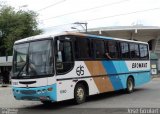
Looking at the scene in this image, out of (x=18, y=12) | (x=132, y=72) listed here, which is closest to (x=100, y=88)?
(x=132, y=72)

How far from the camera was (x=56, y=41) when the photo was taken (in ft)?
47.0

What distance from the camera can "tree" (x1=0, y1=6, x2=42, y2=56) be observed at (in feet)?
150

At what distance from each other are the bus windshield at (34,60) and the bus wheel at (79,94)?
1.89 m

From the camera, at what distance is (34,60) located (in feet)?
47.0

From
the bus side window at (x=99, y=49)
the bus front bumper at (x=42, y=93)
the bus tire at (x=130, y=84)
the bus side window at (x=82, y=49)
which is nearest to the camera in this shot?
the bus front bumper at (x=42, y=93)

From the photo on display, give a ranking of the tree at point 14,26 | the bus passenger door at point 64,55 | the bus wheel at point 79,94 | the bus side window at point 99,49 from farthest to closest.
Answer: the tree at point 14,26, the bus side window at point 99,49, the bus wheel at point 79,94, the bus passenger door at point 64,55

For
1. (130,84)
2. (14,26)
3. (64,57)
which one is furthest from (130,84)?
(14,26)

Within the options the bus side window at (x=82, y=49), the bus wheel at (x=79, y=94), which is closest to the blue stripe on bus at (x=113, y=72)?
the bus side window at (x=82, y=49)

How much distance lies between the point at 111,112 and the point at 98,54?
4.98 meters

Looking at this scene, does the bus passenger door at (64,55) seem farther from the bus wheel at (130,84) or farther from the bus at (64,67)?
the bus wheel at (130,84)

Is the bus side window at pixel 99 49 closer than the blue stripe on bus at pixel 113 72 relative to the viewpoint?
Yes

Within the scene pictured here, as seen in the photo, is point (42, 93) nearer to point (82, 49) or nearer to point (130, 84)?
point (82, 49)

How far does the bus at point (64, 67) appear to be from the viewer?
13969 millimetres

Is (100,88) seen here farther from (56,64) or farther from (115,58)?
(56,64)
